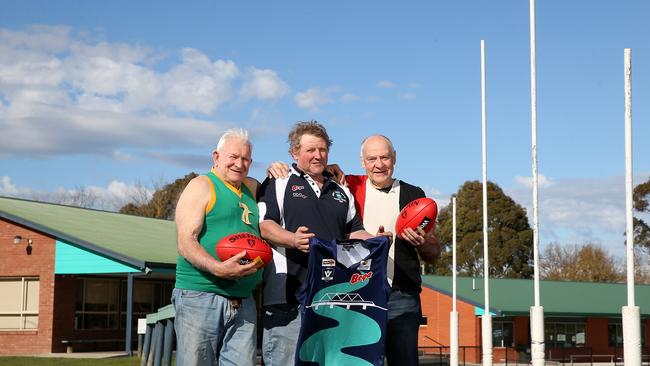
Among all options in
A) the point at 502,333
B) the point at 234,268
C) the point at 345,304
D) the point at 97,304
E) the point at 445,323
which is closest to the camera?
the point at 234,268

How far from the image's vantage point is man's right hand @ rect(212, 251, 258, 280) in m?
6.36

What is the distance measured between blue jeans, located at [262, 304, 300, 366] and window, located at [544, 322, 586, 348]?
41.4 m

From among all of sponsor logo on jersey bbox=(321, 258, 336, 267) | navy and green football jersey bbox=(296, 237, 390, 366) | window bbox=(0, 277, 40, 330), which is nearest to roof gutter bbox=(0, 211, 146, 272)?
window bbox=(0, 277, 40, 330)

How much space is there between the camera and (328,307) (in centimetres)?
680

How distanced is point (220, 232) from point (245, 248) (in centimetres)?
31

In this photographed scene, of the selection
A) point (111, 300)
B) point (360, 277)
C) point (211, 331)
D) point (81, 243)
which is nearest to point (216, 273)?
point (211, 331)

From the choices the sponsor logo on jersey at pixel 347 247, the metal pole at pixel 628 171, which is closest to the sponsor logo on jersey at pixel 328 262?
the sponsor logo on jersey at pixel 347 247

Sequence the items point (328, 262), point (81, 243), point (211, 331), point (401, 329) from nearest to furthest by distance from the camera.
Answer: point (211, 331)
point (328, 262)
point (401, 329)
point (81, 243)

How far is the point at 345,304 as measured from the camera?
6.86 m

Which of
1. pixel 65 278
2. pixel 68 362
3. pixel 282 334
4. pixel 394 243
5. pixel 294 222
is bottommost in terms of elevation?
pixel 68 362

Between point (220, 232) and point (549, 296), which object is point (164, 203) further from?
point (220, 232)

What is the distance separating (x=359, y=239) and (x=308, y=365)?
967 mm

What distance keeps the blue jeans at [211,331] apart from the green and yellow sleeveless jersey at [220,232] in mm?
68

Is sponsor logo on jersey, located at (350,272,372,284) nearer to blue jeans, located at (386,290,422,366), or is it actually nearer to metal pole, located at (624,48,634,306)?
blue jeans, located at (386,290,422,366)
